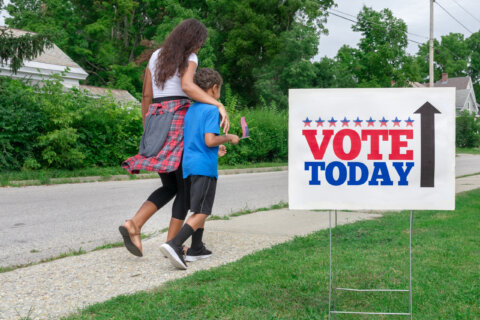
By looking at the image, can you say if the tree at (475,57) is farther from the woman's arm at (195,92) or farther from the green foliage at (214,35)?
the woman's arm at (195,92)

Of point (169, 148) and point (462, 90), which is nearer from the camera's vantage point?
point (169, 148)

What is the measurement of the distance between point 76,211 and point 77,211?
2 centimetres

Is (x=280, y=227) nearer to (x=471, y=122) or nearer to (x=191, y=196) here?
(x=191, y=196)

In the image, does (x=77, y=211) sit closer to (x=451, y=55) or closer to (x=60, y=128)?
(x=60, y=128)

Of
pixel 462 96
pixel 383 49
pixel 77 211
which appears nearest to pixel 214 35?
pixel 383 49

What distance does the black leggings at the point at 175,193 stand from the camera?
15.0ft

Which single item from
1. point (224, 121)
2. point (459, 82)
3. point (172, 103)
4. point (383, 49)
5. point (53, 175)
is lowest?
point (53, 175)

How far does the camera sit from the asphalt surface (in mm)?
5773

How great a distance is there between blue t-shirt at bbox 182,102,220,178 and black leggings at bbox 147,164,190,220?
22 cm

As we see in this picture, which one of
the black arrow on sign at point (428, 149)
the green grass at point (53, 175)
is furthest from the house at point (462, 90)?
the black arrow on sign at point (428, 149)

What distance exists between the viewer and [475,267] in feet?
13.6

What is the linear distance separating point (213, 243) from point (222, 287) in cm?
178

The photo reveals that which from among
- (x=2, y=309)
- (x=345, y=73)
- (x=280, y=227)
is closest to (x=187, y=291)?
(x=2, y=309)

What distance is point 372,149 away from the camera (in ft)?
9.53
